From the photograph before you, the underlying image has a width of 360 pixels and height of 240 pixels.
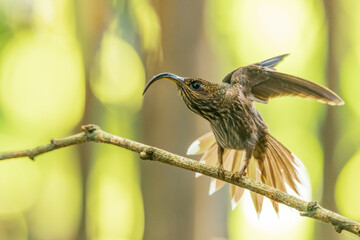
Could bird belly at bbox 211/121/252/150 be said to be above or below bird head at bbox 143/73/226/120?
below

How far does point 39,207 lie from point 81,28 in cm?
688

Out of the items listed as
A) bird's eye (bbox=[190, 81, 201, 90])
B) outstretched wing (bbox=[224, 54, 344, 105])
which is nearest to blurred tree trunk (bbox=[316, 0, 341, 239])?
outstretched wing (bbox=[224, 54, 344, 105])

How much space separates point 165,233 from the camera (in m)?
4.76

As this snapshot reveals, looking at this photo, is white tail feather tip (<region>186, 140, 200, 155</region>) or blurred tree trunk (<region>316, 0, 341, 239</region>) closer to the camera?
white tail feather tip (<region>186, 140, 200, 155</region>)

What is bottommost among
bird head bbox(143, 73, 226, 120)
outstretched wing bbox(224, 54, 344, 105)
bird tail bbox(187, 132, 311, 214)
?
bird tail bbox(187, 132, 311, 214)

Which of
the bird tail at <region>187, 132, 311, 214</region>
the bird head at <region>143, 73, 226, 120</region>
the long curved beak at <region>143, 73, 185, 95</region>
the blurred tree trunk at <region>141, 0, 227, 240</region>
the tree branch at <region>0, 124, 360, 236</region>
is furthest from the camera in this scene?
the blurred tree trunk at <region>141, 0, 227, 240</region>

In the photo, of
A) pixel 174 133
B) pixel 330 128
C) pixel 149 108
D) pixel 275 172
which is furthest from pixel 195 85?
pixel 330 128

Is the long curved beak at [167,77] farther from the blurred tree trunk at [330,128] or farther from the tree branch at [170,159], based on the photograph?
the blurred tree trunk at [330,128]

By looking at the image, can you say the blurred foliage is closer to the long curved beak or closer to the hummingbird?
the hummingbird

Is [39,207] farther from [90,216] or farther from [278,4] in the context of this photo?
[278,4]

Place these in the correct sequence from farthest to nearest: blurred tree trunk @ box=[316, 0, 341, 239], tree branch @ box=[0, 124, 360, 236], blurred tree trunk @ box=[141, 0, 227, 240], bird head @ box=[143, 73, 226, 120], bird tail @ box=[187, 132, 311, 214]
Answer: blurred tree trunk @ box=[316, 0, 341, 239] → blurred tree trunk @ box=[141, 0, 227, 240] → bird tail @ box=[187, 132, 311, 214] → bird head @ box=[143, 73, 226, 120] → tree branch @ box=[0, 124, 360, 236]

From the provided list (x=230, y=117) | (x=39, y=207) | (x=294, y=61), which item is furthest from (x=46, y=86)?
(x=230, y=117)

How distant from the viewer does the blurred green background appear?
16.1 ft

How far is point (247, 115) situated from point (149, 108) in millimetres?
3000
